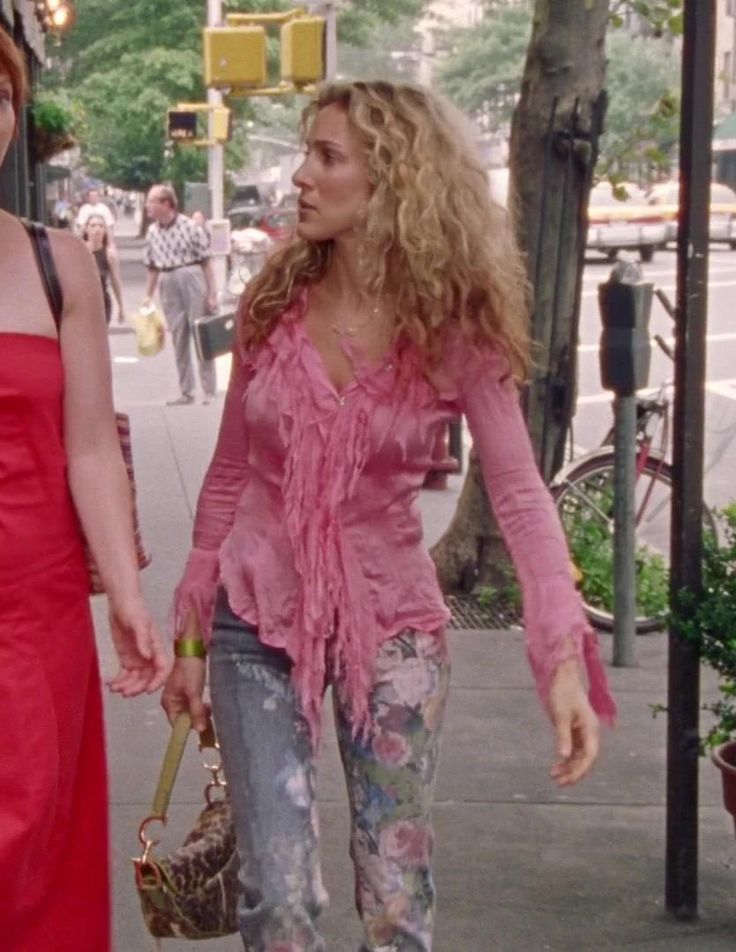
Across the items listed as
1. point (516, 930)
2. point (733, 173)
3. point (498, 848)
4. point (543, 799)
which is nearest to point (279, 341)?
point (516, 930)

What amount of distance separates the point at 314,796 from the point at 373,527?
454 mm

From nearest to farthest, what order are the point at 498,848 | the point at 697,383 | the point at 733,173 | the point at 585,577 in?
1. the point at 697,383
2. the point at 498,848
3. the point at 585,577
4. the point at 733,173

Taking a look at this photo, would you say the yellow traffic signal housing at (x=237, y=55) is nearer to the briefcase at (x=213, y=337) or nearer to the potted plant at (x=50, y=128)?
the potted plant at (x=50, y=128)

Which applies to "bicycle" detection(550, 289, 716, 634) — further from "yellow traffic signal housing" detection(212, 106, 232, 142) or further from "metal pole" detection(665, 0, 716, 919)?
"yellow traffic signal housing" detection(212, 106, 232, 142)

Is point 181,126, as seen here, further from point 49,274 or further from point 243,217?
point 49,274

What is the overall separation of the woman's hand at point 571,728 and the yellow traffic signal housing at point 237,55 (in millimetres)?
13801

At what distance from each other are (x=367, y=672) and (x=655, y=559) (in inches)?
223

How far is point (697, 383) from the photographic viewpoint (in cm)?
445

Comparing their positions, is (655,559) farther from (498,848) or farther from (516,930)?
(516,930)

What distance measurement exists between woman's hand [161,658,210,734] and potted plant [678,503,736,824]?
1.56 m

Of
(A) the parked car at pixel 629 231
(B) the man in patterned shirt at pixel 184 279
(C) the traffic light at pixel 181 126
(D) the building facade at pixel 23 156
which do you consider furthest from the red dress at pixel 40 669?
(A) the parked car at pixel 629 231

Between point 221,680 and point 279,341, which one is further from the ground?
point 279,341

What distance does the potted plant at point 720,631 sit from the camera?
172 inches

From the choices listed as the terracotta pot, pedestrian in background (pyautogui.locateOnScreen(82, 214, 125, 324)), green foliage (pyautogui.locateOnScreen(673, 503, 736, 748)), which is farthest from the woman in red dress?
pedestrian in background (pyautogui.locateOnScreen(82, 214, 125, 324))
